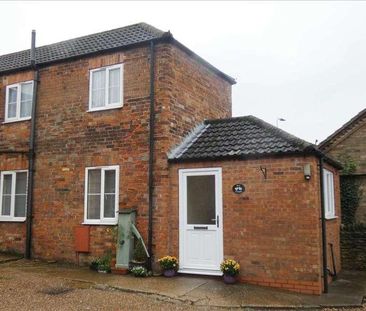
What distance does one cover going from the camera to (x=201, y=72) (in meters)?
12.9

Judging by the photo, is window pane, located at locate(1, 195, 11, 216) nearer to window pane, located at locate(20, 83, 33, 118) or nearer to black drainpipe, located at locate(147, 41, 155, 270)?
window pane, located at locate(20, 83, 33, 118)

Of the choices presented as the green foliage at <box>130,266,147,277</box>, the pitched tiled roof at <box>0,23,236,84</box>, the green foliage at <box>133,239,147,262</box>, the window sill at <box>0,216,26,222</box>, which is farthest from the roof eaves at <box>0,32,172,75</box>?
the green foliage at <box>130,266,147,277</box>

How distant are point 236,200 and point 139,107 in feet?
11.8

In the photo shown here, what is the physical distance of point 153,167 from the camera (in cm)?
1070

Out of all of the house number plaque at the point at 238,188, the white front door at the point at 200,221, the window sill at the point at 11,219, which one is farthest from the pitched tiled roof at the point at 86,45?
the window sill at the point at 11,219

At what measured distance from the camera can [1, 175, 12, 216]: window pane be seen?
517 inches

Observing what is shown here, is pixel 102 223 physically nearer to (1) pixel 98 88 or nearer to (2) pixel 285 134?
(1) pixel 98 88

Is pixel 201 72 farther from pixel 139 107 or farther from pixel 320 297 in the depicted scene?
pixel 320 297

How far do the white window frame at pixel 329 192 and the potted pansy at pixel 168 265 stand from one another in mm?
4196

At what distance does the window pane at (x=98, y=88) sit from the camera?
39.2 feet

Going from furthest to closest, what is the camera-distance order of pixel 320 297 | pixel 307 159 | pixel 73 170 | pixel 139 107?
pixel 73 170 → pixel 139 107 → pixel 307 159 → pixel 320 297

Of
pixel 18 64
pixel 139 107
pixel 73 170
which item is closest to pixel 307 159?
pixel 139 107

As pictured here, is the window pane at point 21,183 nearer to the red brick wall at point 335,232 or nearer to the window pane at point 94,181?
the window pane at point 94,181

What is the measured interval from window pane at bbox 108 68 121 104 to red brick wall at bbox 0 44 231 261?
0.28 metres
